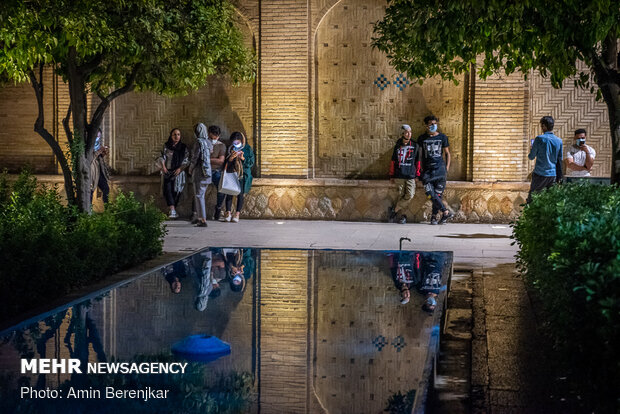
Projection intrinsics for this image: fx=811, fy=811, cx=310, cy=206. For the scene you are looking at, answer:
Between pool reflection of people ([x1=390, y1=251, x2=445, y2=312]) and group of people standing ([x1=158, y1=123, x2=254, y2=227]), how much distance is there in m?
5.12

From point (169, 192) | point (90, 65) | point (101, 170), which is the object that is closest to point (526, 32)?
point (90, 65)

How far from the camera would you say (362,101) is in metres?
15.8

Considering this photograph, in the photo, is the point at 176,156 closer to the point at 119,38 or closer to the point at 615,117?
the point at 119,38

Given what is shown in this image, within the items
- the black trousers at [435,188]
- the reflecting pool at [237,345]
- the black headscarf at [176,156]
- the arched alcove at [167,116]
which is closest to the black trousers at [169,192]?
the black headscarf at [176,156]

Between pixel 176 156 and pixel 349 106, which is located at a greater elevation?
pixel 349 106

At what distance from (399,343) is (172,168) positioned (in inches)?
410

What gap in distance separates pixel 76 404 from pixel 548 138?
879 centimetres

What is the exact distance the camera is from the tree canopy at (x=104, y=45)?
328 inches

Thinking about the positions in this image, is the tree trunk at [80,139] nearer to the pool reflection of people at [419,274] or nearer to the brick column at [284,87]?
the pool reflection of people at [419,274]

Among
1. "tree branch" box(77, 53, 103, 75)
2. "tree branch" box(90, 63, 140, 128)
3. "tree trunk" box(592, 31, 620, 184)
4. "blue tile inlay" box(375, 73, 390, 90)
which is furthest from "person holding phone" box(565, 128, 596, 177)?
"tree branch" box(77, 53, 103, 75)

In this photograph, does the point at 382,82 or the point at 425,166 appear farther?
the point at 382,82

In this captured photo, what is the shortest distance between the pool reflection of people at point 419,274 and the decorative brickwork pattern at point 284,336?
0.98 metres

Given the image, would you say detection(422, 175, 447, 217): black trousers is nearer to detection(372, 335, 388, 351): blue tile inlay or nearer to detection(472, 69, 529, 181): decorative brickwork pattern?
detection(472, 69, 529, 181): decorative brickwork pattern

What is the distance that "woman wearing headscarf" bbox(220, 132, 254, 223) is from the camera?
14797mm
